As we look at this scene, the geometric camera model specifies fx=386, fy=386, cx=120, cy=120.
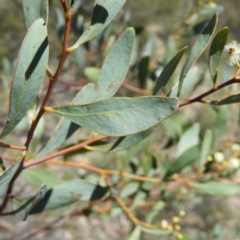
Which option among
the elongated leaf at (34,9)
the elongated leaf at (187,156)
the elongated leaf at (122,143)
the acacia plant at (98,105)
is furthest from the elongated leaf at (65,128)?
the elongated leaf at (187,156)

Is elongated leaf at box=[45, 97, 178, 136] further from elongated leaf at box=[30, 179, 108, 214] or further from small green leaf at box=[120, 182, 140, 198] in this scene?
small green leaf at box=[120, 182, 140, 198]

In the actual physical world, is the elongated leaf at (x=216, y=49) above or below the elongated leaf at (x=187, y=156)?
above

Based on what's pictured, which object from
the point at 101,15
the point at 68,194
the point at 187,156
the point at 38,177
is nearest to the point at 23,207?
the point at 68,194

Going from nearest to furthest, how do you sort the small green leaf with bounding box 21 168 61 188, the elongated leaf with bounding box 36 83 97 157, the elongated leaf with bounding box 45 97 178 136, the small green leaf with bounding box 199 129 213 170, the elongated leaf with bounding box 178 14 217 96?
the elongated leaf with bounding box 45 97 178 136 → the elongated leaf with bounding box 178 14 217 96 → the elongated leaf with bounding box 36 83 97 157 → the small green leaf with bounding box 21 168 61 188 → the small green leaf with bounding box 199 129 213 170

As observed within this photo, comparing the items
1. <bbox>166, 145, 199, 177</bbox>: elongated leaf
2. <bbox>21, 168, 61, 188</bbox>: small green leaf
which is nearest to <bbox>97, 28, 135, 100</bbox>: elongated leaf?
<bbox>21, 168, 61, 188</bbox>: small green leaf

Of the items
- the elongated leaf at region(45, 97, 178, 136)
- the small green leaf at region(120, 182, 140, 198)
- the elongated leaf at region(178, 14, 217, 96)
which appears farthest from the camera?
the small green leaf at region(120, 182, 140, 198)

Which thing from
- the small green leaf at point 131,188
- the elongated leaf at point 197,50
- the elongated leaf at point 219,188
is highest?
the elongated leaf at point 197,50

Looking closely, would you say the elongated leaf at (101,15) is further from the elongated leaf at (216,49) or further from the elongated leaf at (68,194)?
the elongated leaf at (68,194)
